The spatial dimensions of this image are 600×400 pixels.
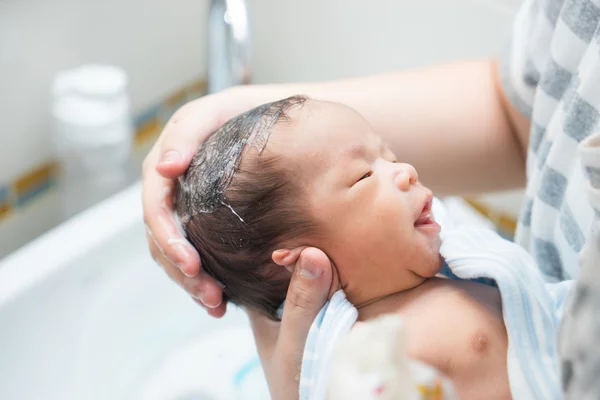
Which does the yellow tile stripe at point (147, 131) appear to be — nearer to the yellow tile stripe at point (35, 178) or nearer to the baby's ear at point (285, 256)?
the yellow tile stripe at point (35, 178)

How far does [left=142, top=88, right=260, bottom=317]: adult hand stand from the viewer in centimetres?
65

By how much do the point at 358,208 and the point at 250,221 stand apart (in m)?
0.10

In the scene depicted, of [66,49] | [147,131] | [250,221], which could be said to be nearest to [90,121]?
[66,49]

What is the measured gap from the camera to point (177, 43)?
1.37 metres

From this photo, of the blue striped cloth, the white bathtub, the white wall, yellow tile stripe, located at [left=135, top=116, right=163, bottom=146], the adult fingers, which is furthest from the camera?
yellow tile stripe, located at [left=135, top=116, right=163, bottom=146]

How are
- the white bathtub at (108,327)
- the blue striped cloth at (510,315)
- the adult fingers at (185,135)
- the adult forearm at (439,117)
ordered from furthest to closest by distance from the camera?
the white bathtub at (108,327) < the adult forearm at (439,117) < the adult fingers at (185,135) < the blue striped cloth at (510,315)

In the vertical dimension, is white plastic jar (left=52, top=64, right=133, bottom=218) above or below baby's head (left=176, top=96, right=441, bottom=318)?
below

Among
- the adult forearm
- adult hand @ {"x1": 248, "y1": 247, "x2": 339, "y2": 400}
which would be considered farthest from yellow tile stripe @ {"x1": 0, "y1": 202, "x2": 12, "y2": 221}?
adult hand @ {"x1": 248, "y1": 247, "x2": 339, "y2": 400}

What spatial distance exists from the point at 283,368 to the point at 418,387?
0.22 meters

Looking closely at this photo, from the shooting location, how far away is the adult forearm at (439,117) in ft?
2.61

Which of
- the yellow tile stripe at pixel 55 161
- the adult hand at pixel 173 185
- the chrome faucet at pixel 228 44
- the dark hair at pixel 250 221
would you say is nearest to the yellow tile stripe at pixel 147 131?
the yellow tile stripe at pixel 55 161

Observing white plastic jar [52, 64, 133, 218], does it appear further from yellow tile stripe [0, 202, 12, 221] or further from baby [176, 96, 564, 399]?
baby [176, 96, 564, 399]

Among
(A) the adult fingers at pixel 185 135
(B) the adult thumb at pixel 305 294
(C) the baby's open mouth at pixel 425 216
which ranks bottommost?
(B) the adult thumb at pixel 305 294

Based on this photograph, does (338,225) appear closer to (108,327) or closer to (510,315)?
(510,315)
